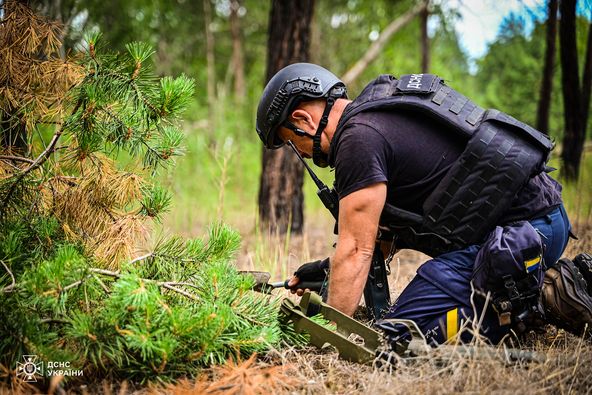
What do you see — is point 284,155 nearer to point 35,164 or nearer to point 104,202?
point 104,202

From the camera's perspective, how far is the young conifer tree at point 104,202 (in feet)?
6.19

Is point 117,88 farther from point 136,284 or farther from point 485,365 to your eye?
point 485,365

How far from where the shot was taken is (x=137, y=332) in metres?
1.70

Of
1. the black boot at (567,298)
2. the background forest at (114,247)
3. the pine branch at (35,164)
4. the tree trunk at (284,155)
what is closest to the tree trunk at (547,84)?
the tree trunk at (284,155)

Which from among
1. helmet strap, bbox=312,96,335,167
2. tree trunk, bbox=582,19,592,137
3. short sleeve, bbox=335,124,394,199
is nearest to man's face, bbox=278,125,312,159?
helmet strap, bbox=312,96,335,167

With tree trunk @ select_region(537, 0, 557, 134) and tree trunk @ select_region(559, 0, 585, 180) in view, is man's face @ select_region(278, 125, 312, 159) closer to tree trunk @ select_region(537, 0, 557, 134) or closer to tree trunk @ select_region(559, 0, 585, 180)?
tree trunk @ select_region(559, 0, 585, 180)

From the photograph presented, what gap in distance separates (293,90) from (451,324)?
1.29 m

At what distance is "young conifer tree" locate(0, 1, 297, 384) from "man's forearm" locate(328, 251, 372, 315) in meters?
0.26

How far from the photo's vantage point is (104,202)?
7.34 feet

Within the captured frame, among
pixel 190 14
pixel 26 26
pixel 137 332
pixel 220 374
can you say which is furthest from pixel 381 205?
pixel 190 14

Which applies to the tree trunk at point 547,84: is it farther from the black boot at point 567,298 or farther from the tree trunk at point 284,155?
the black boot at point 567,298

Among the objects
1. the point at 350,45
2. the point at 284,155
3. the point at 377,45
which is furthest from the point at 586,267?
the point at 350,45

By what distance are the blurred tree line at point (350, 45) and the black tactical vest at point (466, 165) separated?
1.54ft

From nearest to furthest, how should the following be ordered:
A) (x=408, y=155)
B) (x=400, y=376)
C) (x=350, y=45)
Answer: (x=400, y=376) → (x=408, y=155) → (x=350, y=45)
